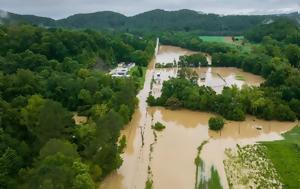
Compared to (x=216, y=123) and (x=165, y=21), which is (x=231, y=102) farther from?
(x=165, y=21)

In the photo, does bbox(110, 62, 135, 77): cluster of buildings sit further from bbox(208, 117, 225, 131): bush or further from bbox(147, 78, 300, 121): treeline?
bbox(208, 117, 225, 131): bush

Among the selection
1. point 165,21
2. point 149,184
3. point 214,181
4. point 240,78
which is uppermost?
point 165,21

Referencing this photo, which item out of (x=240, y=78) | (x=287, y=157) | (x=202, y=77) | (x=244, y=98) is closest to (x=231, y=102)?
(x=244, y=98)

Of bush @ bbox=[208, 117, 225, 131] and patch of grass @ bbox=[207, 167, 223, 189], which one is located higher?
bush @ bbox=[208, 117, 225, 131]

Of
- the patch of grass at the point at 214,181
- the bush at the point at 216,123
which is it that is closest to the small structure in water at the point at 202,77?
the bush at the point at 216,123

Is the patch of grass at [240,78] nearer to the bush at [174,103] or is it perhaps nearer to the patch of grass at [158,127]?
the bush at [174,103]

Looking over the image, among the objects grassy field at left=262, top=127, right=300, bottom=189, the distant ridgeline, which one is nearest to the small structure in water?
grassy field at left=262, top=127, right=300, bottom=189
